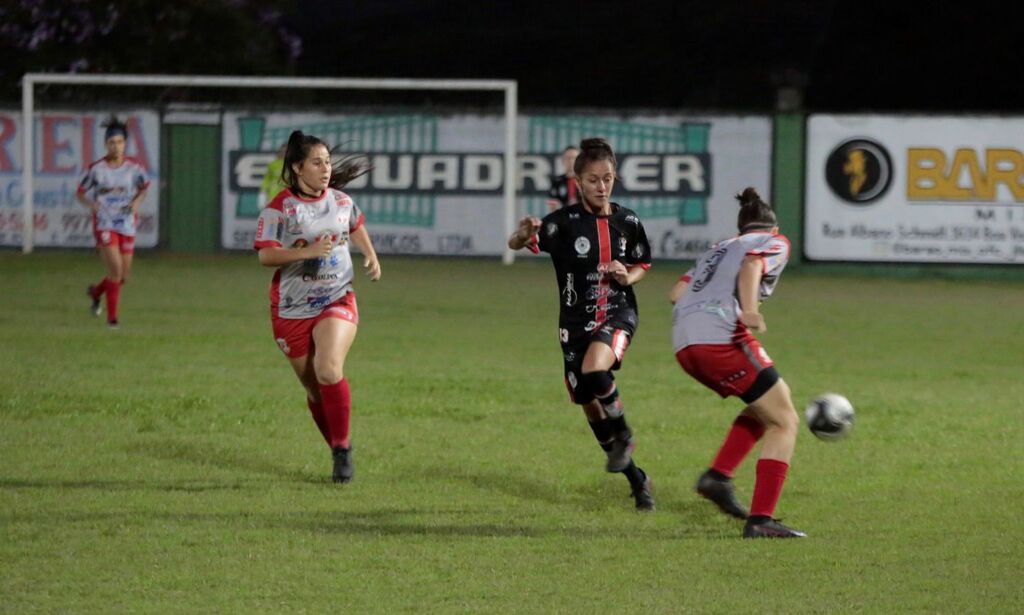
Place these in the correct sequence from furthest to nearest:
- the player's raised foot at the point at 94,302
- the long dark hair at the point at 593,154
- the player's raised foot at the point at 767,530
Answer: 1. the player's raised foot at the point at 94,302
2. the long dark hair at the point at 593,154
3. the player's raised foot at the point at 767,530

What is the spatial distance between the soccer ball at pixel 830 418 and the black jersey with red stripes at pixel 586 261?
1.06 metres

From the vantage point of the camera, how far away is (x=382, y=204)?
26500mm

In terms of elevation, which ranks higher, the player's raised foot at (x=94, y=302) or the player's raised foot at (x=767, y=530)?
the player's raised foot at (x=94, y=302)

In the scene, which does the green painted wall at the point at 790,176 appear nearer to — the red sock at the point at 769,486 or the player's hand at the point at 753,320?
the red sock at the point at 769,486

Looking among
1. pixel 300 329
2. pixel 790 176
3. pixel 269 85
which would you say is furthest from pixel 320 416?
pixel 790 176

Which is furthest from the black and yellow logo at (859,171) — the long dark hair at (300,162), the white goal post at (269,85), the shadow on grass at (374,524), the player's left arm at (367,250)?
the shadow on grass at (374,524)

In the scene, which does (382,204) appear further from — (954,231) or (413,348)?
(413,348)

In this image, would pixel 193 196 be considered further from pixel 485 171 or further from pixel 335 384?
pixel 335 384

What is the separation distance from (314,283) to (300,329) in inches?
10.1

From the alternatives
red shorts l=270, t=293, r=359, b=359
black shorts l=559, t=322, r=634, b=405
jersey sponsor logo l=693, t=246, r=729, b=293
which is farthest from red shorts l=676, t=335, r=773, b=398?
red shorts l=270, t=293, r=359, b=359

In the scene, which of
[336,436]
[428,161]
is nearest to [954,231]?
[428,161]

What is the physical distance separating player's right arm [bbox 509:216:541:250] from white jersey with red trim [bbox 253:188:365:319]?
3.71 feet

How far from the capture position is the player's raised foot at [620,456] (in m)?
8.23

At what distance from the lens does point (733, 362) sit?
297 inches
